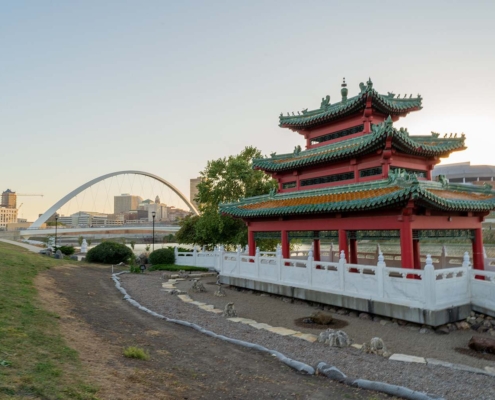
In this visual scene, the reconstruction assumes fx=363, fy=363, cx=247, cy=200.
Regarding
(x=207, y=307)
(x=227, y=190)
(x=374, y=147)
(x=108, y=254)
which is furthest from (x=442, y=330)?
(x=108, y=254)

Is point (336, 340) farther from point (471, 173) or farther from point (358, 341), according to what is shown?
point (471, 173)

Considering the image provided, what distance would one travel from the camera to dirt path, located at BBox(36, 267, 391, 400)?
6266 millimetres

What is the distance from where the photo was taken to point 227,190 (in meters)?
30.1

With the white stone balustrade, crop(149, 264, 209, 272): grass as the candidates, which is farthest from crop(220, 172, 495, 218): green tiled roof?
crop(149, 264, 209, 272): grass

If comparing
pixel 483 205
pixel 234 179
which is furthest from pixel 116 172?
pixel 483 205

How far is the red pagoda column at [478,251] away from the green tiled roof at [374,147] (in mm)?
3638

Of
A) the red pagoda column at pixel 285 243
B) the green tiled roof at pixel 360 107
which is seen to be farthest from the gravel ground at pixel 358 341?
the green tiled roof at pixel 360 107

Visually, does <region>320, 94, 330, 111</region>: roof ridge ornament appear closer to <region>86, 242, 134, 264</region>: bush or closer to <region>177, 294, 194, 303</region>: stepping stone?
<region>177, 294, 194, 303</region>: stepping stone

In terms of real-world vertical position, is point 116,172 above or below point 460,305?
above

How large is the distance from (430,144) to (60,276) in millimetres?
19656

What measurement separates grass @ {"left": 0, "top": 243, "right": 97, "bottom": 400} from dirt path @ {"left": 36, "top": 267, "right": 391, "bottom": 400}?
0.30 metres

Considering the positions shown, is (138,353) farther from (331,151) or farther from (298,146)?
(298,146)

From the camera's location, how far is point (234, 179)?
29688 mm

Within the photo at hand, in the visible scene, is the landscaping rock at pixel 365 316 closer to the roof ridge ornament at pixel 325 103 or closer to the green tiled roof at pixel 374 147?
the green tiled roof at pixel 374 147
